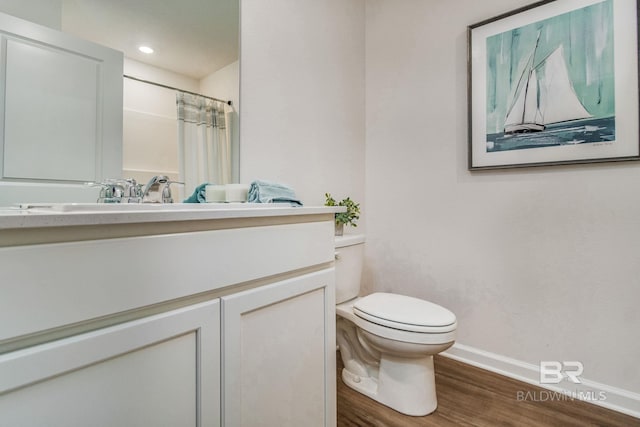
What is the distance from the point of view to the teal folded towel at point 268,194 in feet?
3.73

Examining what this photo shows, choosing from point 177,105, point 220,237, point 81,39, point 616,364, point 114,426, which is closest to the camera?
point 114,426

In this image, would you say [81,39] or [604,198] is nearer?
[81,39]

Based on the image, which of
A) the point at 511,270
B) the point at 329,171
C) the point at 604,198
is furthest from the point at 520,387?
the point at 329,171

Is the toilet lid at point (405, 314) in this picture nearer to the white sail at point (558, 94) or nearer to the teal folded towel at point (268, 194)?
the teal folded towel at point (268, 194)

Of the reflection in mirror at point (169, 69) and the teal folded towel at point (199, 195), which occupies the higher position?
the reflection in mirror at point (169, 69)

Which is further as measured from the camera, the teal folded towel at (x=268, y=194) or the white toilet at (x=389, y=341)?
the white toilet at (x=389, y=341)

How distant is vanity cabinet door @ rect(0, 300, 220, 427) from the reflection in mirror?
68 centimetres

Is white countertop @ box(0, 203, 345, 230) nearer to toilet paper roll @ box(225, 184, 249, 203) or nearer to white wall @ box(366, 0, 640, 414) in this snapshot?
toilet paper roll @ box(225, 184, 249, 203)

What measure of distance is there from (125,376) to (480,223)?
1.71 meters

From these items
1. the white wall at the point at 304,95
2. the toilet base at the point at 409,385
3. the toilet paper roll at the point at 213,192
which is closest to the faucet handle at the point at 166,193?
the toilet paper roll at the point at 213,192

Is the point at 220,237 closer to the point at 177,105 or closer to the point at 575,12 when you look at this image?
the point at 177,105

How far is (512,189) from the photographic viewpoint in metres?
1.63

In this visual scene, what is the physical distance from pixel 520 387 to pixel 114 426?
1.72 meters

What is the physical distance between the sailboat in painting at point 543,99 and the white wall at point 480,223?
0.23 m
